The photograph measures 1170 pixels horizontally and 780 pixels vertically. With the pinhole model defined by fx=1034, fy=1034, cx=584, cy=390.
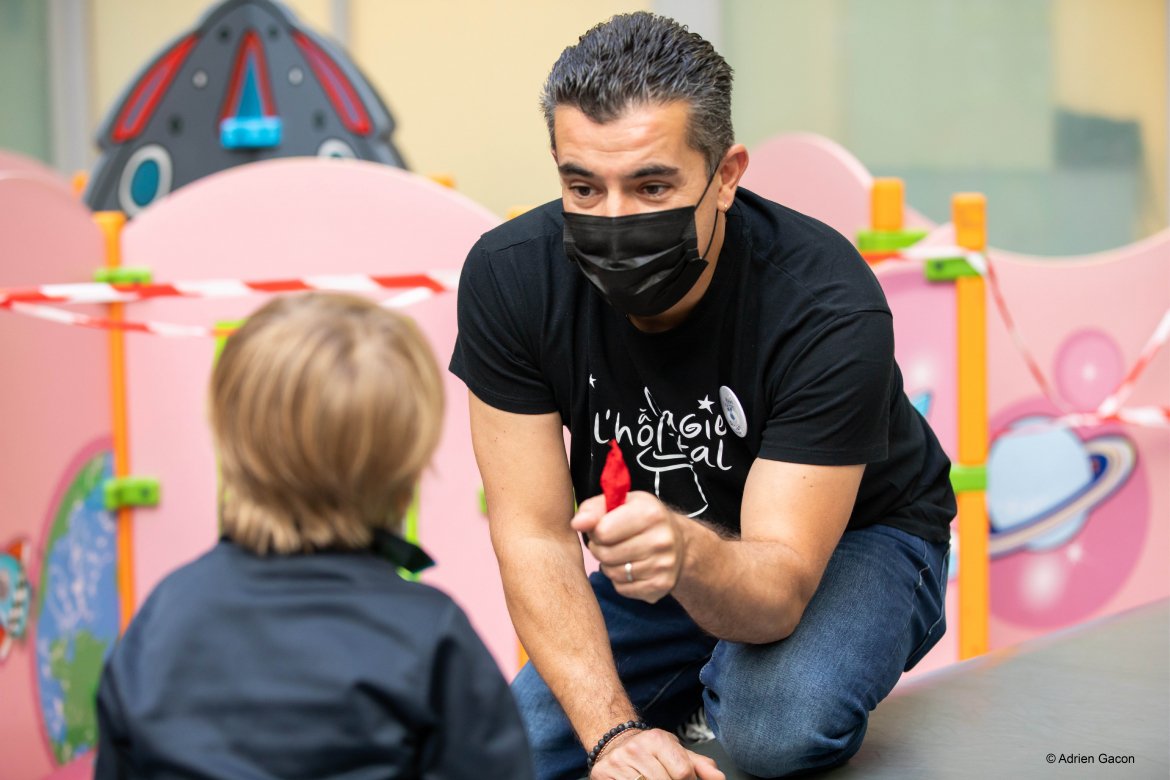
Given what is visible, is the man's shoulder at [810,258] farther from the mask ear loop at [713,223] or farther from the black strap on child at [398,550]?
the black strap on child at [398,550]

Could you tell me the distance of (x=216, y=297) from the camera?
2.77 meters

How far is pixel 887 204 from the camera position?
109 inches

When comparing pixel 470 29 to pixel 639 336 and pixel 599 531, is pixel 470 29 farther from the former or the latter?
pixel 599 531

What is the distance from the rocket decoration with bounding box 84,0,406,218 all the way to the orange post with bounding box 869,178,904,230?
1.76 metres

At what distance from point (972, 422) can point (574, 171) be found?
5.12 feet

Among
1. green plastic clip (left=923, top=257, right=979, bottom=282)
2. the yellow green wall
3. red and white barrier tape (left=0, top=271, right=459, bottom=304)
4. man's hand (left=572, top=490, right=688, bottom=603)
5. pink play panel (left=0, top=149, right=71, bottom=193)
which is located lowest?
man's hand (left=572, top=490, right=688, bottom=603)

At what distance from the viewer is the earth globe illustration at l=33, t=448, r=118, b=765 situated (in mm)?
2586

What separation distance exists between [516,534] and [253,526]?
26.4 inches

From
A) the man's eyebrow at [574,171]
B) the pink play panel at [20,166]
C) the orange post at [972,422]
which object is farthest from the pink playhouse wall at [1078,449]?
the pink play panel at [20,166]

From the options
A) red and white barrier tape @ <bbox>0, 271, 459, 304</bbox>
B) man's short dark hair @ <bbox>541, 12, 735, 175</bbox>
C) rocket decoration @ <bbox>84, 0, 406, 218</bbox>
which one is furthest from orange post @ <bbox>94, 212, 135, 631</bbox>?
man's short dark hair @ <bbox>541, 12, 735, 175</bbox>

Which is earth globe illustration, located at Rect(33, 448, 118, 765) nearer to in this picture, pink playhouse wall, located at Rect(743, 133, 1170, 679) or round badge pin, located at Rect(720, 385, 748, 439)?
round badge pin, located at Rect(720, 385, 748, 439)

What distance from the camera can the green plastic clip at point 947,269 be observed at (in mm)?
2549

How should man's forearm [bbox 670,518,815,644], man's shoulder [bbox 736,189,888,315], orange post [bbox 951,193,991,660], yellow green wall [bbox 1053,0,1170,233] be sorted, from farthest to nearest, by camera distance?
1. yellow green wall [bbox 1053,0,1170,233]
2. orange post [bbox 951,193,991,660]
3. man's shoulder [bbox 736,189,888,315]
4. man's forearm [bbox 670,518,815,644]

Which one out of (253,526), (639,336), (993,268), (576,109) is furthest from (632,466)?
(993,268)
